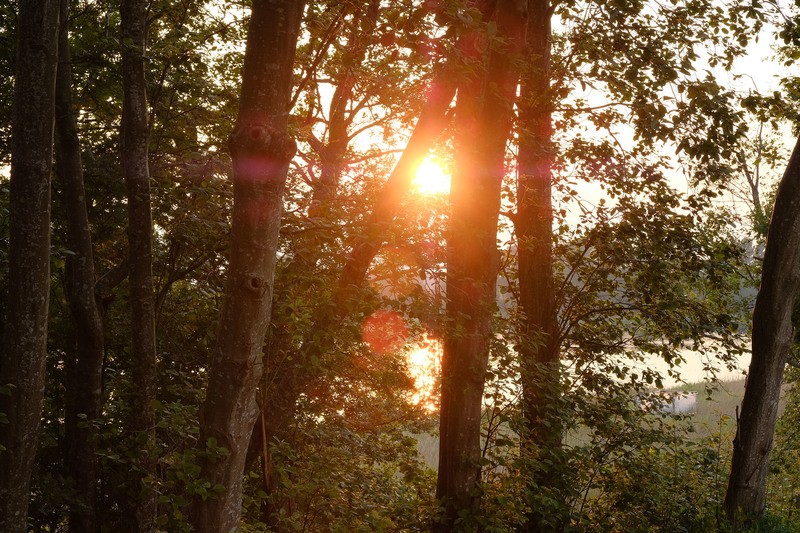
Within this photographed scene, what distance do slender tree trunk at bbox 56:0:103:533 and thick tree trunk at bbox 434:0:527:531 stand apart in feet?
13.6

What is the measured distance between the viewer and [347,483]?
26.2 ft

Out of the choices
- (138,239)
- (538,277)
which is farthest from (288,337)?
(538,277)

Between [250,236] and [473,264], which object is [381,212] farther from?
[250,236]

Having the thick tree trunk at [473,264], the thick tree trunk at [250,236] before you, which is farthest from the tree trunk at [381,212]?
the thick tree trunk at [250,236]

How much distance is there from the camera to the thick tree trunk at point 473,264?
7.39 m

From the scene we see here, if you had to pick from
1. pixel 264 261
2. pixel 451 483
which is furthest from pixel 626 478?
pixel 264 261

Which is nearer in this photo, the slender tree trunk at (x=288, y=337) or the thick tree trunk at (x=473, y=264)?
the slender tree trunk at (x=288, y=337)

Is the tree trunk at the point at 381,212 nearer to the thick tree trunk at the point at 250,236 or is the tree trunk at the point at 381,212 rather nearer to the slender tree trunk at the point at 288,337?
the slender tree trunk at the point at 288,337

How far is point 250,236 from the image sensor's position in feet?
14.6

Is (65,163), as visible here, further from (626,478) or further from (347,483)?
(626,478)

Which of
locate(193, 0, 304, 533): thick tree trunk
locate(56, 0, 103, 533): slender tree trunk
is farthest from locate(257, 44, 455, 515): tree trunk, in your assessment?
locate(193, 0, 304, 533): thick tree trunk

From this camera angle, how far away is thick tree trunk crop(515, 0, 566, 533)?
7801 mm

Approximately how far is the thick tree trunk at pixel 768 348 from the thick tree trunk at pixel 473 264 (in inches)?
146

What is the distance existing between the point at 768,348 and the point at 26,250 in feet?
27.1
